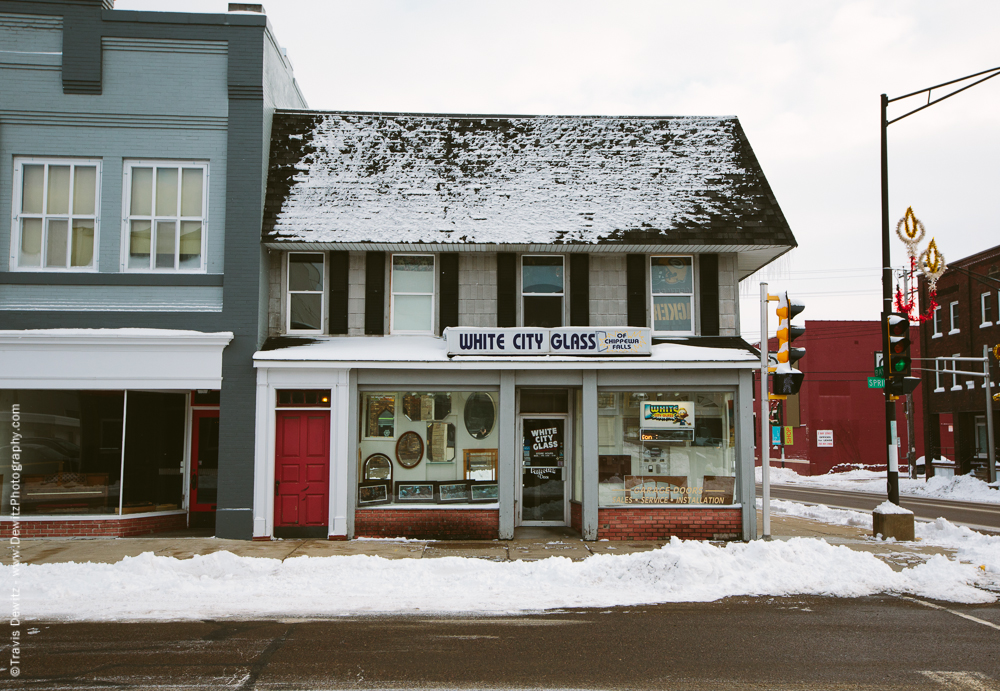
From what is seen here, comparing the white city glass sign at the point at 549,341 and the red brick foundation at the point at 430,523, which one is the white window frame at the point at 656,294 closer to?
the white city glass sign at the point at 549,341

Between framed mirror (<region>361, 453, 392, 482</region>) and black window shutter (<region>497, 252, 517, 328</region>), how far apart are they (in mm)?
3269

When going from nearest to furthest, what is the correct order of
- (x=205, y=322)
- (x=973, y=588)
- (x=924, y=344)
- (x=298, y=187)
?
(x=973, y=588) → (x=205, y=322) → (x=298, y=187) → (x=924, y=344)

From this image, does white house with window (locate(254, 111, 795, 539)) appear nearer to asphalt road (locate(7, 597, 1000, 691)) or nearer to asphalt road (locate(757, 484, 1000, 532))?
asphalt road (locate(7, 597, 1000, 691))

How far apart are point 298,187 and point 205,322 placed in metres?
3.04

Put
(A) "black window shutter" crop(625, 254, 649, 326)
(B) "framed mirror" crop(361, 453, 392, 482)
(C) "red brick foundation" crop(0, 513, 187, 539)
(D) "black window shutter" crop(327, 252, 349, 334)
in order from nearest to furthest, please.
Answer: (C) "red brick foundation" crop(0, 513, 187, 539)
(B) "framed mirror" crop(361, 453, 392, 482)
(D) "black window shutter" crop(327, 252, 349, 334)
(A) "black window shutter" crop(625, 254, 649, 326)

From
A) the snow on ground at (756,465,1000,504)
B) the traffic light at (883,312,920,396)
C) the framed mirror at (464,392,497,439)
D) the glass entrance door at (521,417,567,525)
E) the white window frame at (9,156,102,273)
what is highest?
the white window frame at (9,156,102,273)

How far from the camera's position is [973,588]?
403 inches

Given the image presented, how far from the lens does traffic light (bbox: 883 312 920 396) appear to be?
1377 cm

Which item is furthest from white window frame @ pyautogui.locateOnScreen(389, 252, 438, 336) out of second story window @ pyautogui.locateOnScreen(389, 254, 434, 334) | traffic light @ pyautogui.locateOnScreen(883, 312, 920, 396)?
traffic light @ pyautogui.locateOnScreen(883, 312, 920, 396)

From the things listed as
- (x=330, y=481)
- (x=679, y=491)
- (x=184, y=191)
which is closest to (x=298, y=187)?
(x=184, y=191)

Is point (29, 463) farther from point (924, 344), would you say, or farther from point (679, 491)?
point (924, 344)

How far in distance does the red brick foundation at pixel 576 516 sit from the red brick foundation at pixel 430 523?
1.53 meters

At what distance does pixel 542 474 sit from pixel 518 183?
5.63 metres

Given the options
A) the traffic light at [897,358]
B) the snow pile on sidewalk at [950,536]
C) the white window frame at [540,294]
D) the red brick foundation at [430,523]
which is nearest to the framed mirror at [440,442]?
the red brick foundation at [430,523]
